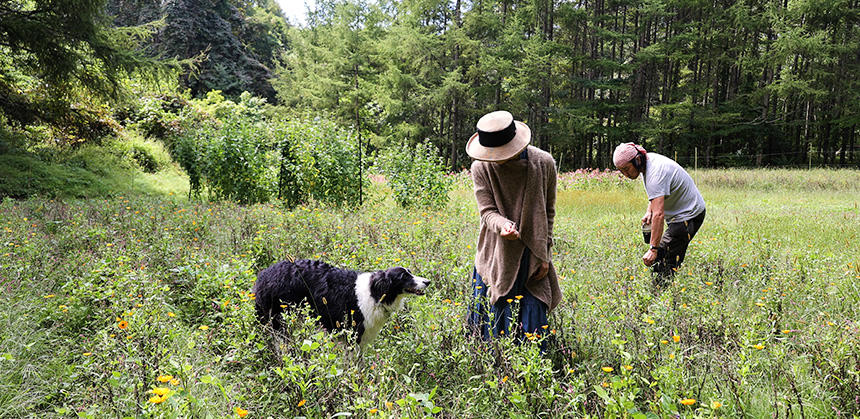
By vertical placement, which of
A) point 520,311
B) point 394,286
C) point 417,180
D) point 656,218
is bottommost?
point 417,180

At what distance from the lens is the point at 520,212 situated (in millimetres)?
2660

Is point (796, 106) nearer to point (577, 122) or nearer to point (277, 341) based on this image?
point (577, 122)

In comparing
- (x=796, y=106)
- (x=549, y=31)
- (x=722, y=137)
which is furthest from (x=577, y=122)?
(x=796, y=106)

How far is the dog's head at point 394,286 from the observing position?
2.93 metres

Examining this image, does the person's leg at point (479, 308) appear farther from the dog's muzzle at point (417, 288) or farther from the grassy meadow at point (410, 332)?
the dog's muzzle at point (417, 288)

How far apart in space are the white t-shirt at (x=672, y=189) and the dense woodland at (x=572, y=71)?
60.3 feet

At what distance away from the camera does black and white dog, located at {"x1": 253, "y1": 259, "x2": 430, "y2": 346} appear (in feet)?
9.68

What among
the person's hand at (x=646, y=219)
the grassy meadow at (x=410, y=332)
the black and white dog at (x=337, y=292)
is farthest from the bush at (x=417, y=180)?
the black and white dog at (x=337, y=292)

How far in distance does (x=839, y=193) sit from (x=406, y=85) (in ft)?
60.3

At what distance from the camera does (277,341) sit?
2.69 metres

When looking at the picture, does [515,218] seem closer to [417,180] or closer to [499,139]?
[499,139]

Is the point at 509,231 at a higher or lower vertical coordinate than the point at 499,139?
lower

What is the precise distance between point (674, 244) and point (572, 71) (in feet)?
89.7

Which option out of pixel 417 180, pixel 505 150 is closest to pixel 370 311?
pixel 505 150
